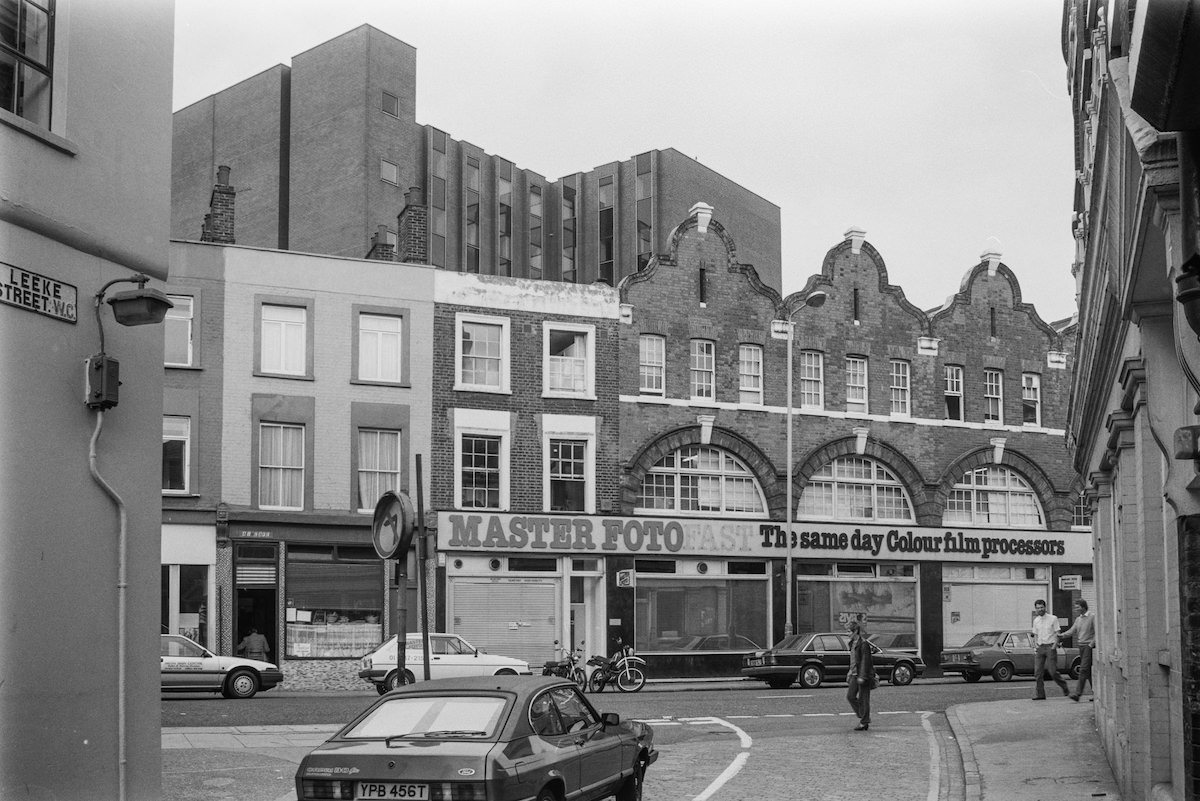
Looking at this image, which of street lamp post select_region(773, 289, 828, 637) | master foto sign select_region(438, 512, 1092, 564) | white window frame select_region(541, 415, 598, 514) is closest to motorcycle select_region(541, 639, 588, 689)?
master foto sign select_region(438, 512, 1092, 564)

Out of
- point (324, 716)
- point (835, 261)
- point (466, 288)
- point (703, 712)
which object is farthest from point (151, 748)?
point (835, 261)

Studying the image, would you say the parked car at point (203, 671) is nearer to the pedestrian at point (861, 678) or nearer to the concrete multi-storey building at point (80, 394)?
the pedestrian at point (861, 678)

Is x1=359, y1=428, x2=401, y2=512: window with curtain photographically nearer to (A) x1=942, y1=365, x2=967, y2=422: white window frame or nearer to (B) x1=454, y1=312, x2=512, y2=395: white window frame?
(B) x1=454, y1=312, x2=512, y2=395: white window frame

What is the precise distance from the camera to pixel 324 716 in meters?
23.2

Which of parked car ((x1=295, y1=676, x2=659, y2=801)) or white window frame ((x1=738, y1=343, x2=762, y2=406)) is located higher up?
white window frame ((x1=738, y1=343, x2=762, y2=406))

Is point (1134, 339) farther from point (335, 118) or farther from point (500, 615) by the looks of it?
point (335, 118)

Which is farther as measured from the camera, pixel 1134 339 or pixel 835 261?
pixel 835 261

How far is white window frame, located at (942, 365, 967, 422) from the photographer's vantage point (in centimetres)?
4297

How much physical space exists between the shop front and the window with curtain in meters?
1.62

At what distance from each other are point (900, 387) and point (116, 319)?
3395cm

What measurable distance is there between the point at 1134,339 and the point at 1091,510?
10692 millimetres

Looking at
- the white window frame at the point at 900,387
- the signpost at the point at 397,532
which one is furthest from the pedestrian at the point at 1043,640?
the white window frame at the point at 900,387

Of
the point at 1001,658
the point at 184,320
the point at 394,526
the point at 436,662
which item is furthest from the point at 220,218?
the point at 394,526

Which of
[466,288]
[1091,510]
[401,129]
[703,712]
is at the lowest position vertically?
[703,712]
